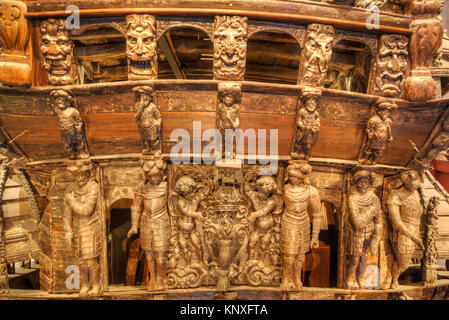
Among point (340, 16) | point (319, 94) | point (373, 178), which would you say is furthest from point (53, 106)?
point (373, 178)

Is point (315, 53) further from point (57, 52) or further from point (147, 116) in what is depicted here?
point (57, 52)

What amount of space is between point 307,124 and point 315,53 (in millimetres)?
774

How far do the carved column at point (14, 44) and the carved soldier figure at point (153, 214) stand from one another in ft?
4.95

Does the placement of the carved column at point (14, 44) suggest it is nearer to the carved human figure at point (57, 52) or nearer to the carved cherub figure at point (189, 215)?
the carved human figure at point (57, 52)

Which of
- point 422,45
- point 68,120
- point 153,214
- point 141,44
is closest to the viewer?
point 141,44

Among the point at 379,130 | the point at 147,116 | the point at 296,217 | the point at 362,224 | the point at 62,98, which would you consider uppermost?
the point at 62,98

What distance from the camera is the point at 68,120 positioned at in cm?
299

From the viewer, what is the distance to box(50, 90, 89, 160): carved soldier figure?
9.73 feet

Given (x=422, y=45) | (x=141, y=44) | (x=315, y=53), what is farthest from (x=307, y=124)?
(x=141, y=44)

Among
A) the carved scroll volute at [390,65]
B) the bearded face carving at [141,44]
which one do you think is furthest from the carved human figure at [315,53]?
the bearded face carving at [141,44]

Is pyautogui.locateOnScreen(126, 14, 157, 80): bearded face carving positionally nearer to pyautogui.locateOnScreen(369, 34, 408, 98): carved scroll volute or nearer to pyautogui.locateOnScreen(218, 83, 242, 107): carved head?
pyautogui.locateOnScreen(218, 83, 242, 107): carved head

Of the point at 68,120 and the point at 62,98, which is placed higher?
the point at 62,98

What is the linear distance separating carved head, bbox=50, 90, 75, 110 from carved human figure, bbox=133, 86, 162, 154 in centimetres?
73

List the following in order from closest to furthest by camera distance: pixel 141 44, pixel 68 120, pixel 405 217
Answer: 1. pixel 141 44
2. pixel 68 120
3. pixel 405 217
